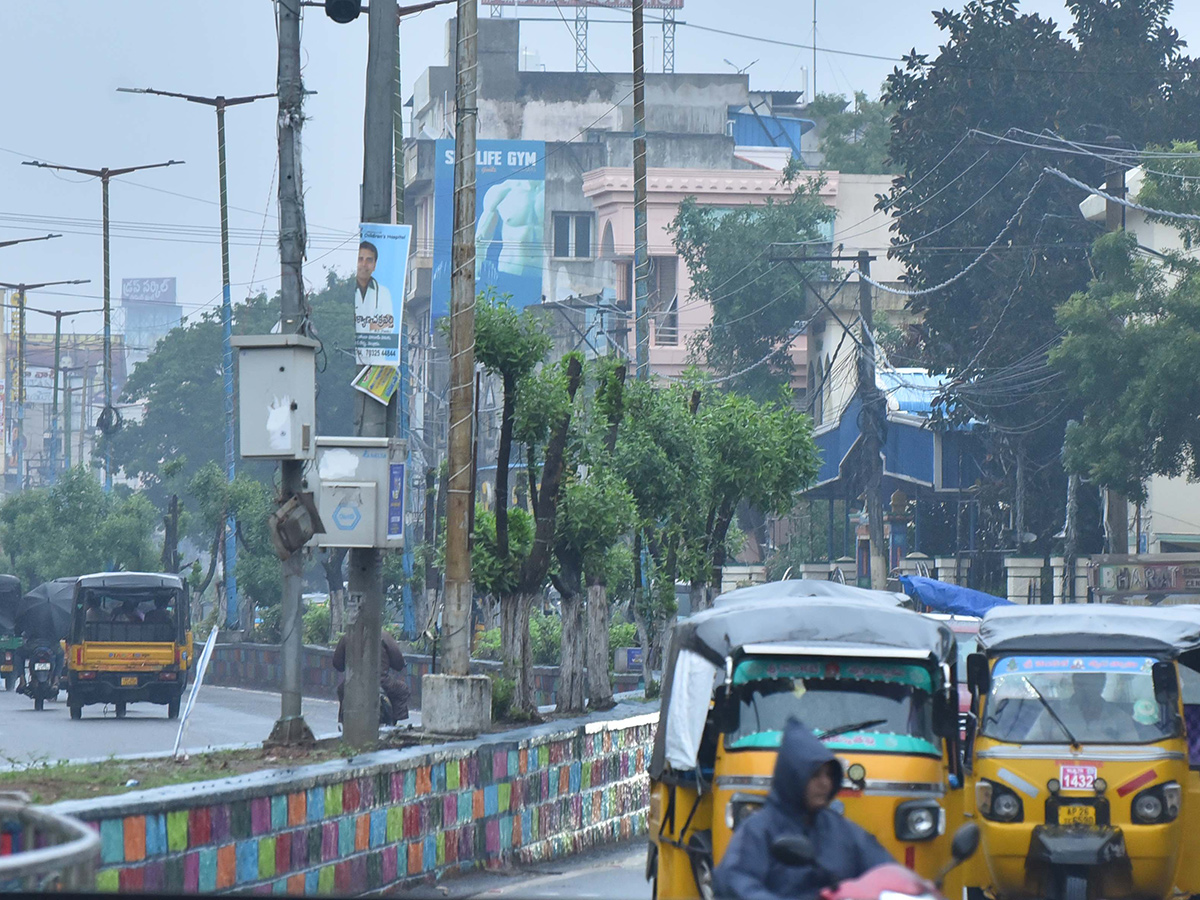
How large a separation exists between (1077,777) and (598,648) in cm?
1104

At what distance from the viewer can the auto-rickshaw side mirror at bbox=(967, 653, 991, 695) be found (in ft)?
40.8

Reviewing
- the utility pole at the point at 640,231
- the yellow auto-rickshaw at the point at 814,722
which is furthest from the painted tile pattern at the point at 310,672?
the yellow auto-rickshaw at the point at 814,722

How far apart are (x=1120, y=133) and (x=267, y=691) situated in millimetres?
25124

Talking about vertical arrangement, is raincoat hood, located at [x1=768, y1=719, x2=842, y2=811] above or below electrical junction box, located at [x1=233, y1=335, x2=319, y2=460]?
below

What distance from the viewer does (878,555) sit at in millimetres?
43031

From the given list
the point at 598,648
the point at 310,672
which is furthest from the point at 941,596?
the point at 310,672

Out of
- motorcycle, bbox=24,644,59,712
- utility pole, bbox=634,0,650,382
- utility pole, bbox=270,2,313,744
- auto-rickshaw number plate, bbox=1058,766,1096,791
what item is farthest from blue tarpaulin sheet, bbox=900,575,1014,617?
motorcycle, bbox=24,644,59,712

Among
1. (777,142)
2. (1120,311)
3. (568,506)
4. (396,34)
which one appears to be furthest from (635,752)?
(777,142)

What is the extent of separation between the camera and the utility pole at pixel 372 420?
50.5ft

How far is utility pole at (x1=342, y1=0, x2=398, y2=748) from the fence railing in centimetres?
763

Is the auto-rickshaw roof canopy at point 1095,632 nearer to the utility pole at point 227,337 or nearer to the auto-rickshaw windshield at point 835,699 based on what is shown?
the auto-rickshaw windshield at point 835,699

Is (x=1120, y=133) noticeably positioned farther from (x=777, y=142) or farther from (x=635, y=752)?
(x=777, y=142)

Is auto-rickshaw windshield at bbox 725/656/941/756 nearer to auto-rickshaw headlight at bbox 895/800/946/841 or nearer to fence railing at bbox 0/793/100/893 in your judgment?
auto-rickshaw headlight at bbox 895/800/946/841

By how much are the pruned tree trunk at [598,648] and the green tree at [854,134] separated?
63.5m
